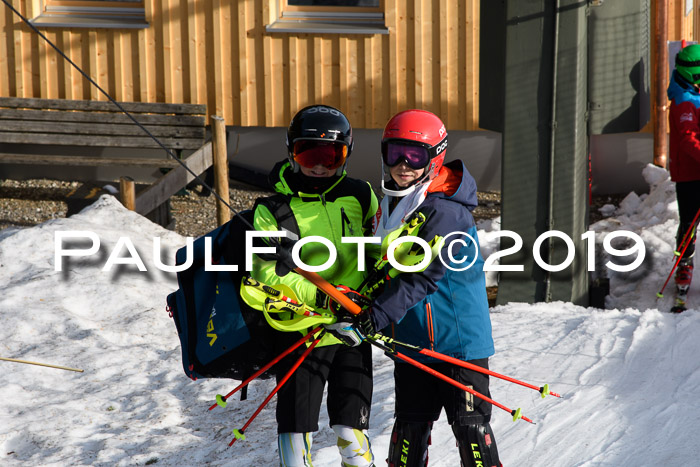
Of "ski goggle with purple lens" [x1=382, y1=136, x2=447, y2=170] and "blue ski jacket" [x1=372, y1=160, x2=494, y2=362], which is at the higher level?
"ski goggle with purple lens" [x1=382, y1=136, x2=447, y2=170]

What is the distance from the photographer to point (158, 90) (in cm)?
1134

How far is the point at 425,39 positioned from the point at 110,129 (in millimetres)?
3838

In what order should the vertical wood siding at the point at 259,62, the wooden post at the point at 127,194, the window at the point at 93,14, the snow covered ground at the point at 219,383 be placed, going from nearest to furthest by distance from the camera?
the snow covered ground at the point at 219,383 < the wooden post at the point at 127,194 < the vertical wood siding at the point at 259,62 < the window at the point at 93,14

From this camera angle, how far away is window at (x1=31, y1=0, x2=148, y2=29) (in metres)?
11.2

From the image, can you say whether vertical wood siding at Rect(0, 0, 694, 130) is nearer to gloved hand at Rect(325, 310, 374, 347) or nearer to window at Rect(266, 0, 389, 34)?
window at Rect(266, 0, 389, 34)

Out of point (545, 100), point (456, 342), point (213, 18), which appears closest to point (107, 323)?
point (545, 100)

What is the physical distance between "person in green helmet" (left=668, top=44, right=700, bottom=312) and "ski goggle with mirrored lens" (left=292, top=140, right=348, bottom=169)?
4.28 meters

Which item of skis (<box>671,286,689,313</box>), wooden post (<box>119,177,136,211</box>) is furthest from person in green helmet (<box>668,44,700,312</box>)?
wooden post (<box>119,177,136,211</box>)

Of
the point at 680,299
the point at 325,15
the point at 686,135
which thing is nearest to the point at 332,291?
the point at 686,135

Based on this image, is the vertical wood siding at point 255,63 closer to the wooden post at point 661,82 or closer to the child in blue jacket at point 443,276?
the wooden post at point 661,82

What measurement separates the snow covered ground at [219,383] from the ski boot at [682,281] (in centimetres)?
17

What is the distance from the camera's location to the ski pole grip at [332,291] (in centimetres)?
356

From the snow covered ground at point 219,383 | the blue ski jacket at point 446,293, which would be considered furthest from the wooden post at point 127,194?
the blue ski jacket at point 446,293

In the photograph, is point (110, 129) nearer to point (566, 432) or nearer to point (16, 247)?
point (16, 247)
